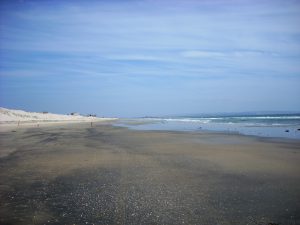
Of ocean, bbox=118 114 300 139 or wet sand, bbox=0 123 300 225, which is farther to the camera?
ocean, bbox=118 114 300 139

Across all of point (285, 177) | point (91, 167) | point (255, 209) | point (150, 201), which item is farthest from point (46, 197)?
point (285, 177)

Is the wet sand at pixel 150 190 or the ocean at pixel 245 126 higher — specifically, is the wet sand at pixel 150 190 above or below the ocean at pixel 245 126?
below

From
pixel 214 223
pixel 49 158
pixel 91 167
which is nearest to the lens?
pixel 214 223

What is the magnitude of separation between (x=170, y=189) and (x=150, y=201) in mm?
1206

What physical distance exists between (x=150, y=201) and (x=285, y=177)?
4.96 meters

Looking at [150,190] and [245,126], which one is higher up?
[245,126]

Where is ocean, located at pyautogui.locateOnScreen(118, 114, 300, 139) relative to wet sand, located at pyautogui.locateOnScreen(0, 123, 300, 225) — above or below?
above

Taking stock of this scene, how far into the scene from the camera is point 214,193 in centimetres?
787

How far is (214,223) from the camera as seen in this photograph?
588 cm

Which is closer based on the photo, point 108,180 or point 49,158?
point 108,180

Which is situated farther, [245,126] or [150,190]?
[245,126]

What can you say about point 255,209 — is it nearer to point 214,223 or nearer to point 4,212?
point 214,223

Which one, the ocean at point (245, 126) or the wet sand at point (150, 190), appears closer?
the wet sand at point (150, 190)

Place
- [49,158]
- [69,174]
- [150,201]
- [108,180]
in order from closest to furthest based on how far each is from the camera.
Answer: [150,201]
[108,180]
[69,174]
[49,158]
